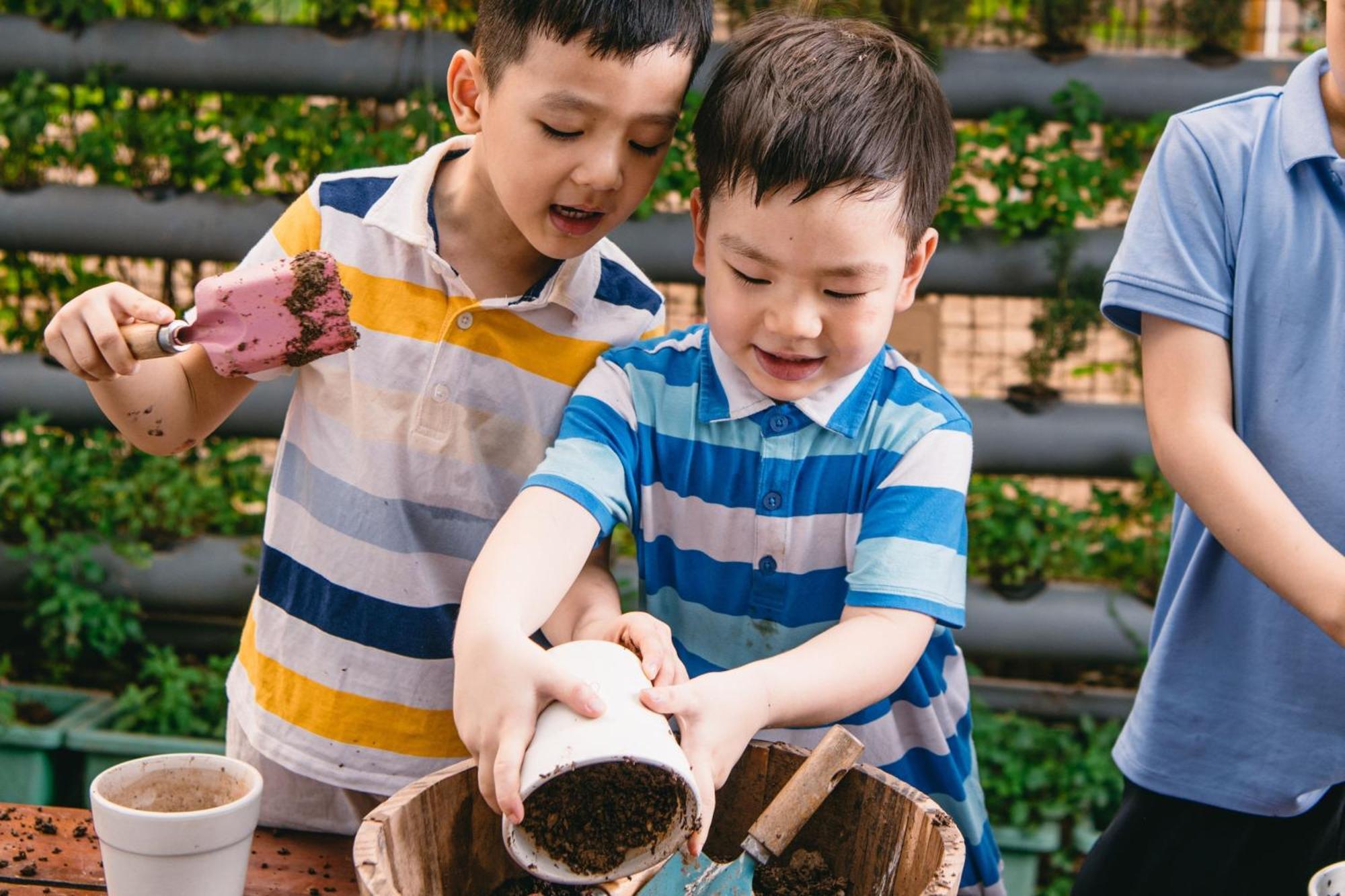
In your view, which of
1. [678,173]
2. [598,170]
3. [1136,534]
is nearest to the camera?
[598,170]

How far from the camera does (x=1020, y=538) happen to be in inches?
121

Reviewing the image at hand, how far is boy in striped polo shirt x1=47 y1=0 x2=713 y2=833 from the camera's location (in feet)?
4.89

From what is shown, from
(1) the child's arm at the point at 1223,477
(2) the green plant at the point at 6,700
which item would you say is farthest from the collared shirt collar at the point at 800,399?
(2) the green plant at the point at 6,700

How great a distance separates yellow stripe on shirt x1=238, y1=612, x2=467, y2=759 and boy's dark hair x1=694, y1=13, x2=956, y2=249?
69cm

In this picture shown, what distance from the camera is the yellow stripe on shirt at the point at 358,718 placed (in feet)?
5.06

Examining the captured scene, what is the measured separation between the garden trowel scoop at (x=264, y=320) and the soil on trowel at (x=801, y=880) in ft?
2.22

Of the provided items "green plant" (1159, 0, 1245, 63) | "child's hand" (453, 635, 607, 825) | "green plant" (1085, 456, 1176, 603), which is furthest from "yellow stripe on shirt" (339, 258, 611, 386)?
"green plant" (1159, 0, 1245, 63)

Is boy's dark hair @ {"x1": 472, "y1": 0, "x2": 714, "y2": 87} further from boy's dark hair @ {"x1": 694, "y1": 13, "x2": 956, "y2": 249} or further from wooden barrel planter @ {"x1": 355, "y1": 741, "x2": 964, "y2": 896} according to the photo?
wooden barrel planter @ {"x1": 355, "y1": 741, "x2": 964, "y2": 896}

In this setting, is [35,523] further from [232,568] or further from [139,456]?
[232,568]

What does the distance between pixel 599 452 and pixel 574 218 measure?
0.25 m

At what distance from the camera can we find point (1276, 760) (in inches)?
58.5

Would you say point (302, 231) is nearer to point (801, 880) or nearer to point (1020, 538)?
point (801, 880)

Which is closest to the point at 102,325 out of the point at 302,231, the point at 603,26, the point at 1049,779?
the point at 302,231

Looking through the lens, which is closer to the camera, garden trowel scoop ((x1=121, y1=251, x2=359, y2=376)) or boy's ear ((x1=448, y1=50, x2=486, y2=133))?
garden trowel scoop ((x1=121, y1=251, x2=359, y2=376))
